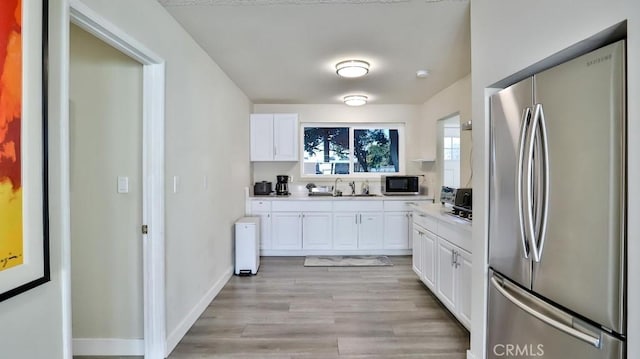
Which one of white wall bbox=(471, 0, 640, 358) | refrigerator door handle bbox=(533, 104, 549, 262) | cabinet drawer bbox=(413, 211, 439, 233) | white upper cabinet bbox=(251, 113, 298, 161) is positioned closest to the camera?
white wall bbox=(471, 0, 640, 358)

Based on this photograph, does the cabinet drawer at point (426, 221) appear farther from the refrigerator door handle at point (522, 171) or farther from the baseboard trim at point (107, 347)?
the baseboard trim at point (107, 347)

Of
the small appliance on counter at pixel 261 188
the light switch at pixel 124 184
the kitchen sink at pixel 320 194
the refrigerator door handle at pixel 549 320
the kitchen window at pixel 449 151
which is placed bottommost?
the refrigerator door handle at pixel 549 320

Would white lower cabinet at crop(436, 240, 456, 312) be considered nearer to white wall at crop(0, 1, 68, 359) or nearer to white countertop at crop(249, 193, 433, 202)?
white countertop at crop(249, 193, 433, 202)

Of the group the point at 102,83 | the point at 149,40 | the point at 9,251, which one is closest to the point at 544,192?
the point at 9,251

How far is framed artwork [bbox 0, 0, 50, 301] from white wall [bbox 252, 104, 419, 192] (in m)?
4.07

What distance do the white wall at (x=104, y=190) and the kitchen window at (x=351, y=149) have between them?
335cm

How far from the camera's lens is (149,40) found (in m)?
1.96

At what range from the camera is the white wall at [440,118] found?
3.65m

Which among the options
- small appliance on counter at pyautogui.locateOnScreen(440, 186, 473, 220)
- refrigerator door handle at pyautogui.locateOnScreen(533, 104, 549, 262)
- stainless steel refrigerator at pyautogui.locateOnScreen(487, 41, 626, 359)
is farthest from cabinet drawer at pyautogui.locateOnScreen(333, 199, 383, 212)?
refrigerator door handle at pyautogui.locateOnScreen(533, 104, 549, 262)

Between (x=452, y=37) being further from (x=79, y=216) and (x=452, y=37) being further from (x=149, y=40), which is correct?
(x=79, y=216)

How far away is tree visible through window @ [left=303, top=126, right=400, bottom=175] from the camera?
17.5 feet

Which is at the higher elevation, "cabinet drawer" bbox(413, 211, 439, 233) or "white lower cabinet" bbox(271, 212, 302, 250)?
"cabinet drawer" bbox(413, 211, 439, 233)

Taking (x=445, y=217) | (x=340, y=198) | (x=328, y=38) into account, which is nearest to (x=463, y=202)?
(x=445, y=217)

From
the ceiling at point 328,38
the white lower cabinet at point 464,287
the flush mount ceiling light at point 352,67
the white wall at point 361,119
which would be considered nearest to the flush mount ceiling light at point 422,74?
the ceiling at point 328,38
